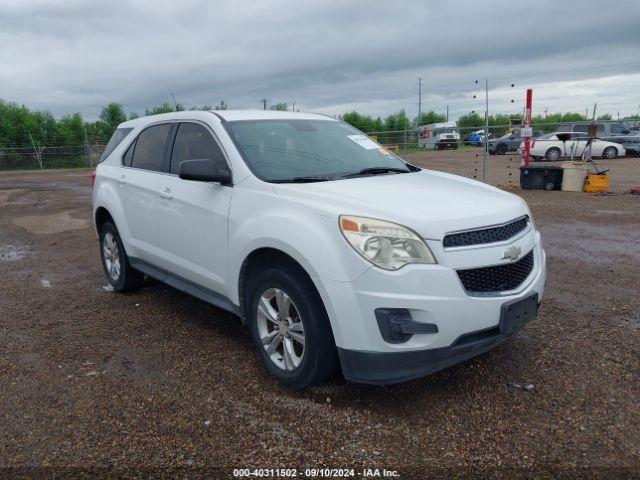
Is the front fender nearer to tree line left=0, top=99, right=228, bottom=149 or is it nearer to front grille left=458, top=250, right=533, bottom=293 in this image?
front grille left=458, top=250, right=533, bottom=293

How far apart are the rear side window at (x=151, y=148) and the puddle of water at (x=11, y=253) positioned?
3806 mm

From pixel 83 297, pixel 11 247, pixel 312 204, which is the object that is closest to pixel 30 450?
pixel 312 204

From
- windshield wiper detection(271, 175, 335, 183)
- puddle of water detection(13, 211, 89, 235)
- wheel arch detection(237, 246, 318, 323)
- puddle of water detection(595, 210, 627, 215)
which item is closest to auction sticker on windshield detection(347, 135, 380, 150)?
windshield wiper detection(271, 175, 335, 183)

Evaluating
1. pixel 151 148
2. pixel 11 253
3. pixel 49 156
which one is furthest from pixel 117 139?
pixel 49 156

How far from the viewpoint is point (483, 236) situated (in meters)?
3.20

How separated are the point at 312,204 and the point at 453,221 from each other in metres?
0.83

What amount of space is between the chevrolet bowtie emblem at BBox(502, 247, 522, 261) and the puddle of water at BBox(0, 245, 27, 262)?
715 centimetres

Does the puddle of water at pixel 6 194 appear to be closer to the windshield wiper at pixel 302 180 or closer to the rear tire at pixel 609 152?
the windshield wiper at pixel 302 180

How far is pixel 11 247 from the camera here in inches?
354

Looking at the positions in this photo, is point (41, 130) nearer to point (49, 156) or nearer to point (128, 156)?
point (49, 156)

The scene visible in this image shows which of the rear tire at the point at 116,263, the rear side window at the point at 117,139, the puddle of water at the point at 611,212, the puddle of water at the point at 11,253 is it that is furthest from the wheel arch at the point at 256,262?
the puddle of water at the point at 611,212

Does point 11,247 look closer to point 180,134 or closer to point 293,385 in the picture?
point 180,134

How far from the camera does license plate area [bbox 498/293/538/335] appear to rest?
3.15 metres

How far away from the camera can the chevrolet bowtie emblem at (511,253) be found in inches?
127
